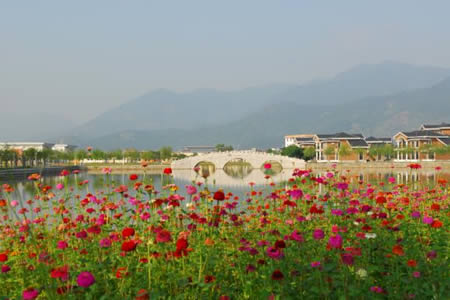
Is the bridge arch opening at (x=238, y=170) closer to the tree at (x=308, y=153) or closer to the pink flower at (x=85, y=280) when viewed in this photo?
the tree at (x=308, y=153)

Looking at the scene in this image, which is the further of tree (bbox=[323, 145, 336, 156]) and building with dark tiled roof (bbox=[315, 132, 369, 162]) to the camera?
tree (bbox=[323, 145, 336, 156])

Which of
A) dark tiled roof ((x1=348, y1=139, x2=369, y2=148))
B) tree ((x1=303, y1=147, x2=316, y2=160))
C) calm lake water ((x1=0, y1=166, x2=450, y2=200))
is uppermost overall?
dark tiled roof ((x1=348, y1=139, x2=369, y2=148))

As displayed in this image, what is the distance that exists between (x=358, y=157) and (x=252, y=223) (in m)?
76.0

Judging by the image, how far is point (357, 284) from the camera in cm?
356

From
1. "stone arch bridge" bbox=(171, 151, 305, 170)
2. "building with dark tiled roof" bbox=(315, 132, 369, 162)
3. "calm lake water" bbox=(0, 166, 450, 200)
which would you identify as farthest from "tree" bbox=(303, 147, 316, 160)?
"calm lake water" bbox=(0, 166, 450, 200)

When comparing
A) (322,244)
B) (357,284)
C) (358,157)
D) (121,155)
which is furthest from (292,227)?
(121,155)

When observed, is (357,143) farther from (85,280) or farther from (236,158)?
(85,280)

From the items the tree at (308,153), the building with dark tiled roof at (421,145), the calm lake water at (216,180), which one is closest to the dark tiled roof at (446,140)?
the building with dark tiled roof at (421,145)

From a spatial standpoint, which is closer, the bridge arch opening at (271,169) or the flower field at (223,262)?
the flower field at (223,262)

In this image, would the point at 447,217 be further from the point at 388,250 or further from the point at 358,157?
the point at 358,157

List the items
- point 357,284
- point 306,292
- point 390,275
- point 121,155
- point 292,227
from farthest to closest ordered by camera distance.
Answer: point 121,155
point 292,227
point 390,275
point 306,292
point 357,284

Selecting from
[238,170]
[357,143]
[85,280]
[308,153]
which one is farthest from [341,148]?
[85,280]

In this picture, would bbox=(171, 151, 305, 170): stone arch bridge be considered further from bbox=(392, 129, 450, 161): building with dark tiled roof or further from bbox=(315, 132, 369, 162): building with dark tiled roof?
bbox=(392, 129, 450, 161): building with dark tiled roof

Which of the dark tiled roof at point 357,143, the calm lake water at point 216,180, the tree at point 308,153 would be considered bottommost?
the calm lake water at point 216,180
